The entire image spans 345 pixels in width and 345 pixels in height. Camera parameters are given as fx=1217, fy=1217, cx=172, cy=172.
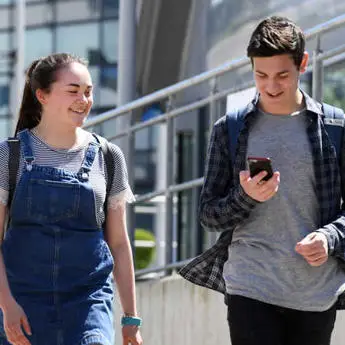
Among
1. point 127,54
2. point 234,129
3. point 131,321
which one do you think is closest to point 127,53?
point 127,54

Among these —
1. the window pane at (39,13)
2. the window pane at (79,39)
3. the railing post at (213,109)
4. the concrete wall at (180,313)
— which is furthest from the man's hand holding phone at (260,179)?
the window pane at (39,13)

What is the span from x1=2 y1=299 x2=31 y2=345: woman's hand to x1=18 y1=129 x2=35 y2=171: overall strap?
0.50 meters

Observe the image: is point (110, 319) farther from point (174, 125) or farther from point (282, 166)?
point (174, 125)

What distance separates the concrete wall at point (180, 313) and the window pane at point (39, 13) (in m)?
20.4

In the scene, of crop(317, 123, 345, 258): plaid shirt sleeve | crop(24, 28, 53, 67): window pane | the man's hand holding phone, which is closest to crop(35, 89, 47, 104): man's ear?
the man's hand holding phone

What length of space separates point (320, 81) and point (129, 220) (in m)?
2.60

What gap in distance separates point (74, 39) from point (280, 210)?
23.8m

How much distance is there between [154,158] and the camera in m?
24.1

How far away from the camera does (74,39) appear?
27391mm

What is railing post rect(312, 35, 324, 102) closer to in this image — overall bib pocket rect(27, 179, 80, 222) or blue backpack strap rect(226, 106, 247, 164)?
blue backpack strap rect(226, 106, 247, 164)

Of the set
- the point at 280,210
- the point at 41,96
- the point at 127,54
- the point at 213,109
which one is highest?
the point at 127,54

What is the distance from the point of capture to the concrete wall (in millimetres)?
6824

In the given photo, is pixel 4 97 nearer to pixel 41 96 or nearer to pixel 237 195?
pixel 41 96

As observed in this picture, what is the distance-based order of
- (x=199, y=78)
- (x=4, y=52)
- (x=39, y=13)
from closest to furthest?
(x=199, y=78) → (x=39, y=13) → (x=4, y=52)
